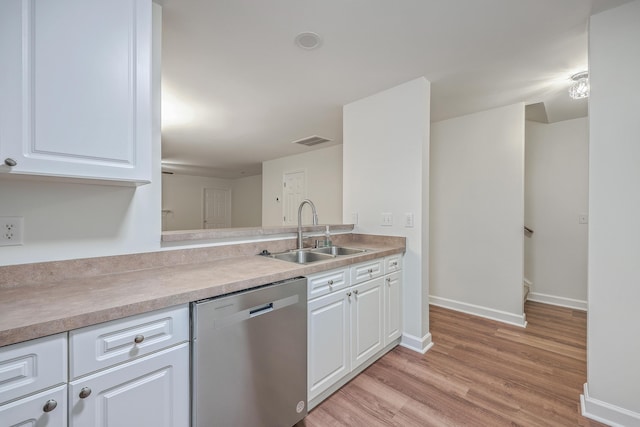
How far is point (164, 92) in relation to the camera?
262 centimetres

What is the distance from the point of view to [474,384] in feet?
6.02

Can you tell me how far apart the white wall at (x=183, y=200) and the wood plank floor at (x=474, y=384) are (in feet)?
22.3

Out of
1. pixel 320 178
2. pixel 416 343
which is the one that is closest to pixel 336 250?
pixel 416 343

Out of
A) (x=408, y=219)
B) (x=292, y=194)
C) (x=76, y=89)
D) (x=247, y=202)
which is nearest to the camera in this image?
(x=76, y=89)

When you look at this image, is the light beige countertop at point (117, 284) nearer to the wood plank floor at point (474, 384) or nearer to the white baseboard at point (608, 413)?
the wood plank floor at point (474, 384)

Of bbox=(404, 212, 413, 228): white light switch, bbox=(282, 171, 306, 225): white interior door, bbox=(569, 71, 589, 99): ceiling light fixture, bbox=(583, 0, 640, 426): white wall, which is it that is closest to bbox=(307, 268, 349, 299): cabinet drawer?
bbox=(404, 212, 413, 228): white light switch

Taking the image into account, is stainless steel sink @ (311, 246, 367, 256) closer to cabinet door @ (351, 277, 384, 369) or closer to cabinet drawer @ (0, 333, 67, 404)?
cabinet door @ (351, 277, 384, 369)

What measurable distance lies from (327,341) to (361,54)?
202 cm

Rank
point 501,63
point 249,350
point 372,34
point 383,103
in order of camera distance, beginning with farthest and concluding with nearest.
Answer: point 383,103 → point 501,63 → point 372,34 → point 249,350

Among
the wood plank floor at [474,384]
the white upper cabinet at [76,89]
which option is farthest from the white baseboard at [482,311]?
the white upper cabinet at [76,89]

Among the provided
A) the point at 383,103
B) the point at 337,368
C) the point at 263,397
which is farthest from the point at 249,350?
the point at 383,103

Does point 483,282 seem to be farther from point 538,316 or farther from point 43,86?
point 43,86

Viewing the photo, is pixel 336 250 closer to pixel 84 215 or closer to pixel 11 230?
pixel 84 215

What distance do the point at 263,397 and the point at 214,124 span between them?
334cm
